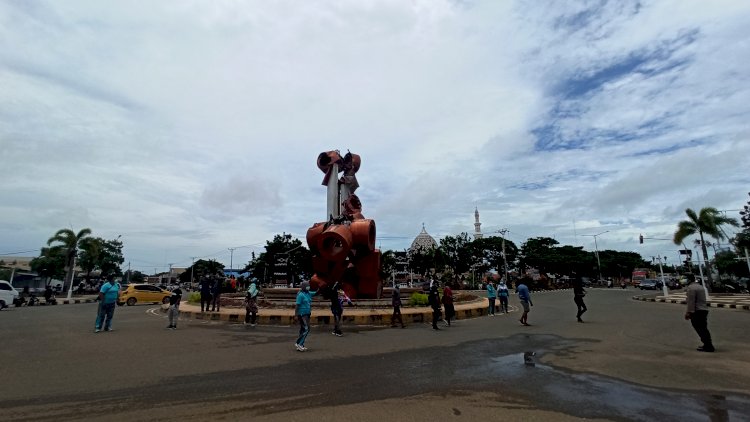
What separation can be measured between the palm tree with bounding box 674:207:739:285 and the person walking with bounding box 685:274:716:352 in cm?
3110

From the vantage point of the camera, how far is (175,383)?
6.29 m

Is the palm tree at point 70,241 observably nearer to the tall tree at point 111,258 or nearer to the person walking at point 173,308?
the tall tree at point 111,258

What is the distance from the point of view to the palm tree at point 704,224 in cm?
3297

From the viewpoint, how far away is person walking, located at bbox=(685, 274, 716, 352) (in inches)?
333

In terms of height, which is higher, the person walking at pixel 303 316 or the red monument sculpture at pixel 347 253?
the red monument sculpture at pixel 347 253

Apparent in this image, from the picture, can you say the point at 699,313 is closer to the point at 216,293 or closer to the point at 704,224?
the point at 216,293

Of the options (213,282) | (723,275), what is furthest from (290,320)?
(723,275)

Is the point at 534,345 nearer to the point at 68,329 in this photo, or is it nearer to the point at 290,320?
the point at 290,320

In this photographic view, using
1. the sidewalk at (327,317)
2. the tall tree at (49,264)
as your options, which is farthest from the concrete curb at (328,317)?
the tall tree at (49,264)

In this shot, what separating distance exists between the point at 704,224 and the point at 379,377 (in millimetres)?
37898

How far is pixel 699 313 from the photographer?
28.6ft

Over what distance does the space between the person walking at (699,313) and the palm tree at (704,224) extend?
102ft

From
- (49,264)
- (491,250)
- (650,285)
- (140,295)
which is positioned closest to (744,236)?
(650,285)

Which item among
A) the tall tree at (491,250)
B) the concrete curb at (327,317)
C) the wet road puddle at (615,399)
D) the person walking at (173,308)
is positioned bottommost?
the wet road puddle at (615,399)
